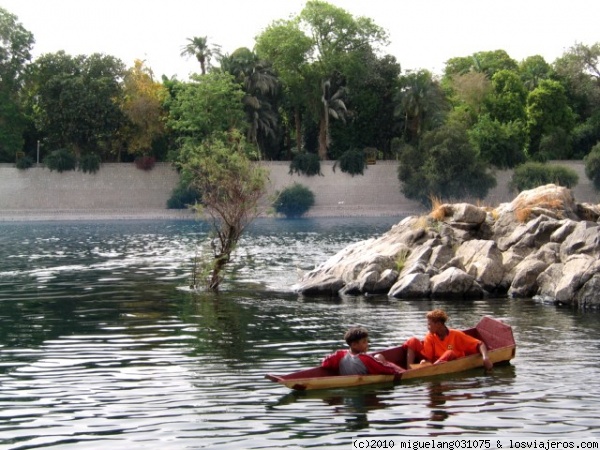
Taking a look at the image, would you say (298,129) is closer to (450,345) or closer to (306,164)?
(306,164)

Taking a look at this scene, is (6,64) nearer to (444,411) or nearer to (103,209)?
(103,209)

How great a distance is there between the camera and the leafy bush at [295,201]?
269ft

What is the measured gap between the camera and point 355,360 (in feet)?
50.7

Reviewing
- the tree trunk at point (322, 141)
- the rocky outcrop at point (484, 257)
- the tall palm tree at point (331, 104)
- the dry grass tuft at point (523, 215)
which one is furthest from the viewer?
the tree trunk at point (322, 141)

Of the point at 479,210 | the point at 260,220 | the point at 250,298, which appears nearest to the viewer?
the point at 250,298

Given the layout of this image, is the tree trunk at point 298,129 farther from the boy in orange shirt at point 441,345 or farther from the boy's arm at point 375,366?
the boy's arm at point 375,366

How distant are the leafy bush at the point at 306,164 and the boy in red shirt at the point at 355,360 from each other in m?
68.7

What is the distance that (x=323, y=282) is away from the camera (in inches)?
1150

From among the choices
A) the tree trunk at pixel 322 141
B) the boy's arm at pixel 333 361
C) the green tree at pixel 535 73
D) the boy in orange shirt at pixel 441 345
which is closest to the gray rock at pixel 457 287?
the boy in orange shirt at pixel 441 345

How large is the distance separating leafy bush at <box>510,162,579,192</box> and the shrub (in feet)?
93.7

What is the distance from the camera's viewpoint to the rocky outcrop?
26.6 metres

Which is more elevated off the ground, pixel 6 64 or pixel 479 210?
pixel 6 64

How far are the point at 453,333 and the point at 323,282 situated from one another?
485 inches

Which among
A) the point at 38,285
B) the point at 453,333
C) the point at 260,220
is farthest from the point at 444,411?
the point at 260,220
